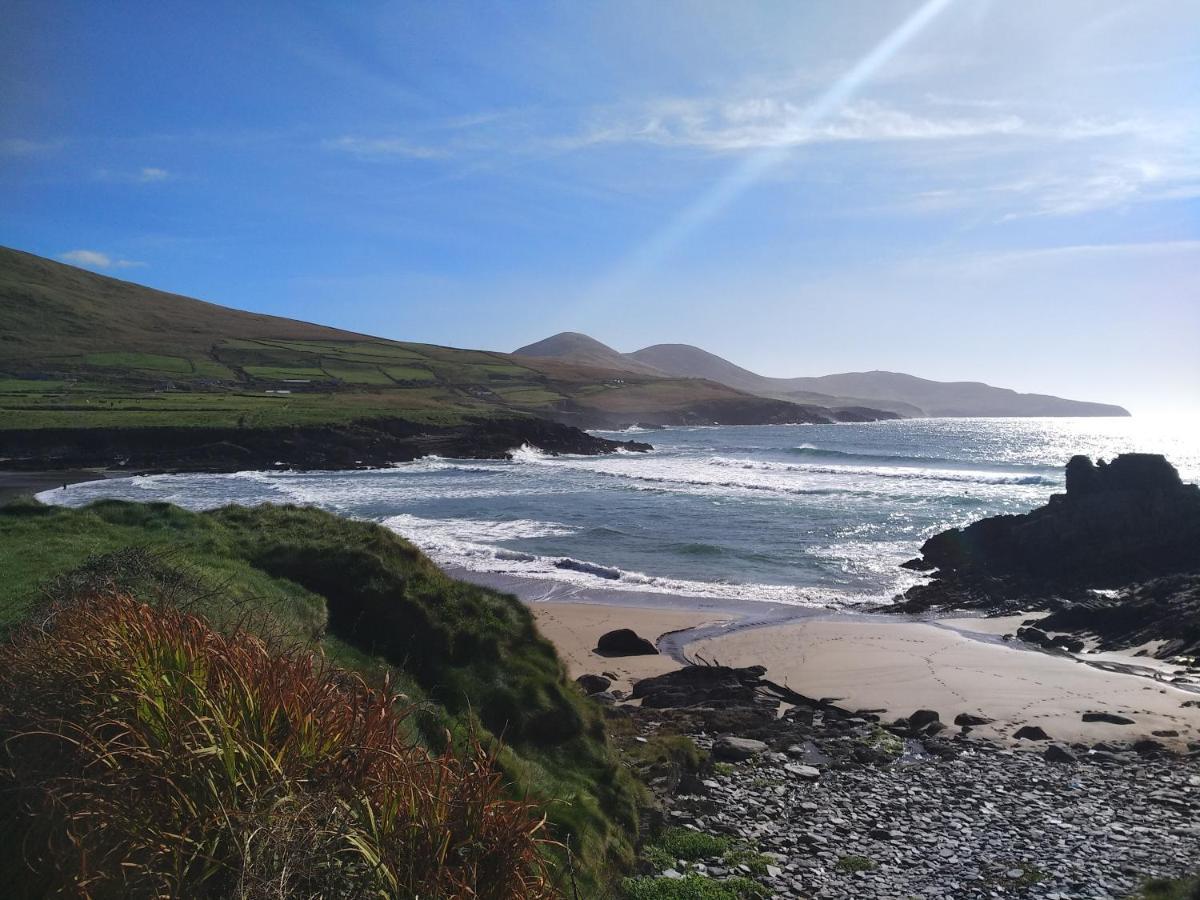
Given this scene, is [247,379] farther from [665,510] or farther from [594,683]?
[594,683]

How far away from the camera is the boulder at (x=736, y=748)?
34.1 ft

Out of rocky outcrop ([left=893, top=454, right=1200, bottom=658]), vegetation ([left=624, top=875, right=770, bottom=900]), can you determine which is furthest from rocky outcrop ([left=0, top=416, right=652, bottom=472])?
vegetation ([left=624, top=875, right=770, bottom=900])

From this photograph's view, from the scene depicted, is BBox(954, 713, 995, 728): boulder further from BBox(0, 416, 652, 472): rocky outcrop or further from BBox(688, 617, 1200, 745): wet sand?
BBox(0, 416, 652, 472): rocky outcrop

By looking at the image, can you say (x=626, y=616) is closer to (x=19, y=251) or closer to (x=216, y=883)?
(x=216, y=883)

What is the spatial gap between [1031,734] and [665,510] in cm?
2646

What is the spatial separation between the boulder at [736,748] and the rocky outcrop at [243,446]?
47300 millimetres

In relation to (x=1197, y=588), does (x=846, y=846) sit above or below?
below

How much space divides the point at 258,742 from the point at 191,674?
58 centimetres

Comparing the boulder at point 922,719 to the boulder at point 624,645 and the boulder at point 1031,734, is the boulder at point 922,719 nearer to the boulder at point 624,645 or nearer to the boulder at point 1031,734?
the boulder at point 1031,734

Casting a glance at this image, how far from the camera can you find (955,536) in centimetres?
2873

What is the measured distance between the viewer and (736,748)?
10570 millimetres

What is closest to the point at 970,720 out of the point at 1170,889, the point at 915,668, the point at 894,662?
the point at 915,668

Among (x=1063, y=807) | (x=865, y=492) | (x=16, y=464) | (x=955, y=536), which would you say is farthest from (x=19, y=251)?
(x=1063, y=807)

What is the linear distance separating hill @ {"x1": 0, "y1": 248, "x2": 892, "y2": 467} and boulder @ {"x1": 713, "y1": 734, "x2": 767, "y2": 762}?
49.3 m
